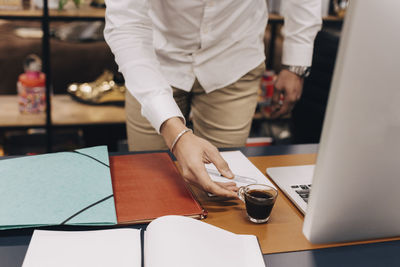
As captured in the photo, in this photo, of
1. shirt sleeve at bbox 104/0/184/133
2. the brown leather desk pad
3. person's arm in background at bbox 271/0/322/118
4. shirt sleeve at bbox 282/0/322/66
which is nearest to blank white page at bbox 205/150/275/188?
the brown leather desk pad

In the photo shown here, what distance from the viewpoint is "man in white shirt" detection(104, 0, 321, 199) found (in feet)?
3.60

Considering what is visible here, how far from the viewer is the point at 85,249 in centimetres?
72

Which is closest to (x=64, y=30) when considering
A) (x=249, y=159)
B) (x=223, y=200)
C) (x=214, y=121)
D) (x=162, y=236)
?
(x=214, y=121)

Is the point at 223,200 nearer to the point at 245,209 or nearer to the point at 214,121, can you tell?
the point at 245,209

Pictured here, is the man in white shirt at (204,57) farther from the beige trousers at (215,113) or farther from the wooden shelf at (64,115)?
the wooden shelf at (64,115)

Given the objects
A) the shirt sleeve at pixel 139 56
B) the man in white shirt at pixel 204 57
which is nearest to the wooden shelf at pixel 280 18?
the man in white shirt at pixel 204 57

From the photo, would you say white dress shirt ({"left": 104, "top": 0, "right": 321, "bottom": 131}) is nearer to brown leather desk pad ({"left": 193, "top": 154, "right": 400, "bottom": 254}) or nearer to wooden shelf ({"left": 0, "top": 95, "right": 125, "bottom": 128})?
brown leather desk pad ({"left": 193, "top": 154, "right": 400, "bottom": 254})

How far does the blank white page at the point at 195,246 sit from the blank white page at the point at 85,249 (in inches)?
1.6

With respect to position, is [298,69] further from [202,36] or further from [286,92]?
[202,36]

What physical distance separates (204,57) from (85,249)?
835 mm

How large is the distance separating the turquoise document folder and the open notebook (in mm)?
35

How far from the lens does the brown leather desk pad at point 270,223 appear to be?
794 millimetres

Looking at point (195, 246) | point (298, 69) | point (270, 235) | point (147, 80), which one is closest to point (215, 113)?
point (298, 69)

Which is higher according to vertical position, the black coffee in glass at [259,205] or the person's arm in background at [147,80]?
the person's arm in background at [147,80]
